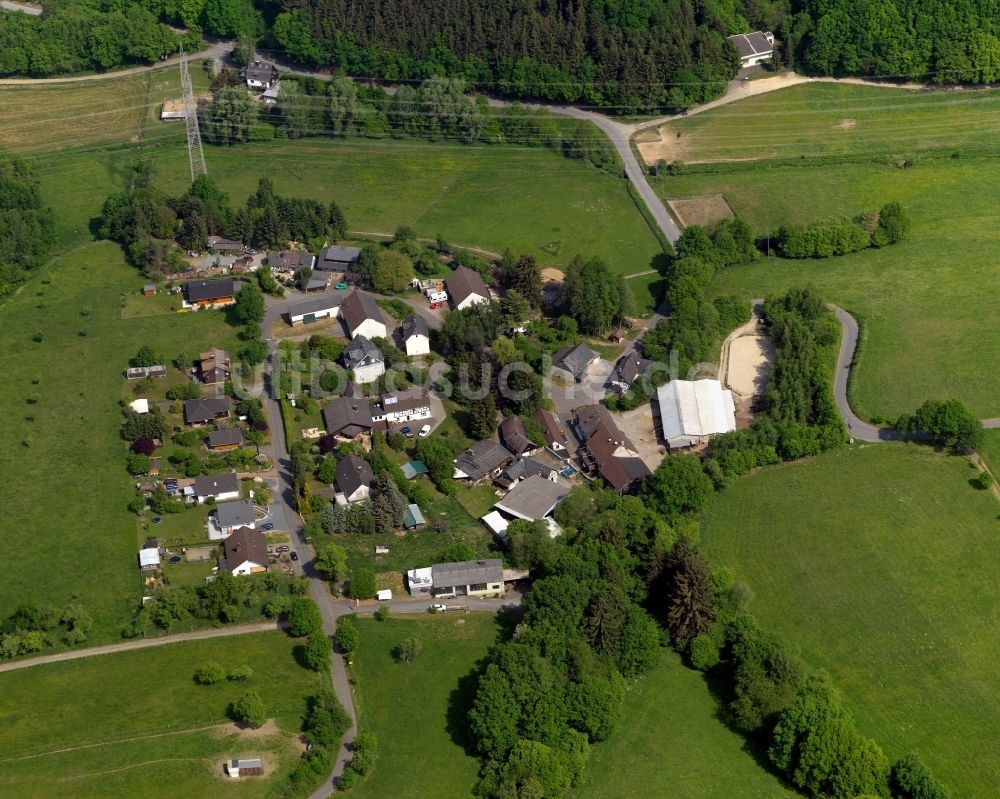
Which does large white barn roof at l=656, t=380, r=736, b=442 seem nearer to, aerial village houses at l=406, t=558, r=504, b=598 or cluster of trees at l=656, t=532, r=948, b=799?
cluster of trees at l=656, t=532, r=948, b=799

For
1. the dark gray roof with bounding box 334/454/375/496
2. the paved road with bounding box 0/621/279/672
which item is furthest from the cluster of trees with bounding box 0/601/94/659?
the dark gray roof with bounding box 334/454/375/496

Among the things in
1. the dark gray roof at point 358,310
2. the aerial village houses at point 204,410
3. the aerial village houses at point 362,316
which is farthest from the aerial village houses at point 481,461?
the aerial village houses at point 204,410

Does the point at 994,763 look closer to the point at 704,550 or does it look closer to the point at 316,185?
the point at 704,550

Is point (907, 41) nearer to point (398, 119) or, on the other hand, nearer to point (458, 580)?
point (398, 119)

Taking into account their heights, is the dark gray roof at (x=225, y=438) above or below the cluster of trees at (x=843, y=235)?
below

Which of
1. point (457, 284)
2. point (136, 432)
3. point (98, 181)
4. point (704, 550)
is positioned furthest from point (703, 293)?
point (98, 181)

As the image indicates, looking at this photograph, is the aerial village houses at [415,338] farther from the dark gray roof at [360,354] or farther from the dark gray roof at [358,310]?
the dark gray roof at [360,354]

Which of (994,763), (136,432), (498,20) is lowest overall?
(994,763)
